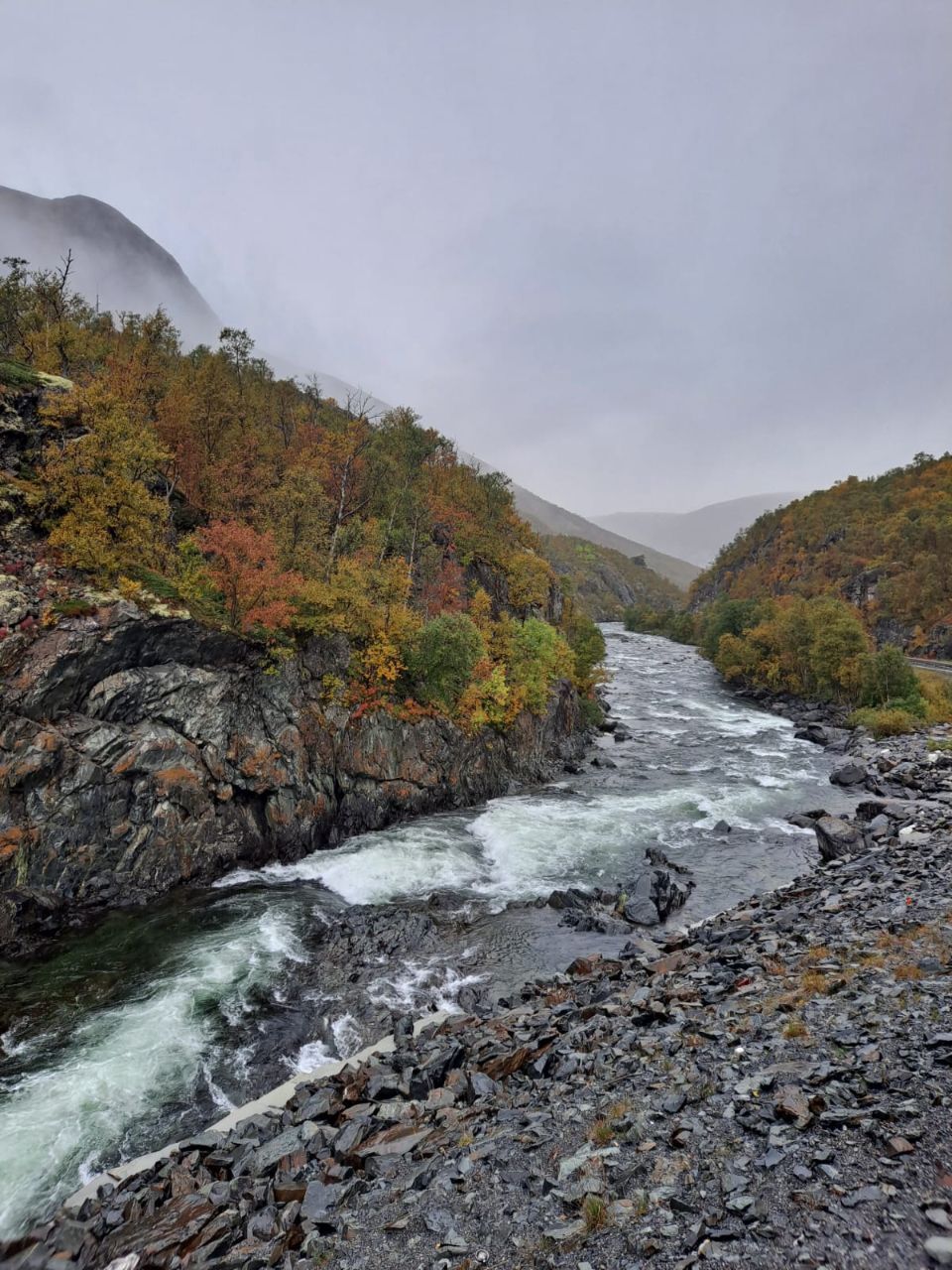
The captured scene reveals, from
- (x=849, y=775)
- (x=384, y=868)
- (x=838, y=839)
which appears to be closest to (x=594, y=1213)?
(x=384, y=868)

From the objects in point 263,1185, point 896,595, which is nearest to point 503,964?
point 263,1185

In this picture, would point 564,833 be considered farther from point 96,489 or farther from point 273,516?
point 96,489

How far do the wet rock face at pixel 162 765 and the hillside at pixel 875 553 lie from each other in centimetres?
9394

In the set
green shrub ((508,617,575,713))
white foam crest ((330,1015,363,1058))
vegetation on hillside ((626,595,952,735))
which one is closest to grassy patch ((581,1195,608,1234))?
white foam crest ((330,1015,363,1058))

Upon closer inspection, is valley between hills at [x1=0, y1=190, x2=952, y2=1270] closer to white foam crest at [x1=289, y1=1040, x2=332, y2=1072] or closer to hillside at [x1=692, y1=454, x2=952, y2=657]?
white foam crest at [x1=289, y1=1040, x2=332, y2=1072]

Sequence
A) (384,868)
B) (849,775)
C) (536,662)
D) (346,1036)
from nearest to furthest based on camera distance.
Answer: (346,1036) < (384,868) < (849,775) < (536,662)

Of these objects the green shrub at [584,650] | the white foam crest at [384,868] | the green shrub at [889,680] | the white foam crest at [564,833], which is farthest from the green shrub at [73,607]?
the green shrub at [889,680]

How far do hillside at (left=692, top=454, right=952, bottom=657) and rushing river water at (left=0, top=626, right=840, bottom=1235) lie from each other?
7815cm

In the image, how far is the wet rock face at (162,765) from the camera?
778 inches

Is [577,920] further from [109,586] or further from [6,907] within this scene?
[109,586]

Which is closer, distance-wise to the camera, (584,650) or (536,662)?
(536,662)

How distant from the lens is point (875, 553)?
123m

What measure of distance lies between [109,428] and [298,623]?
11991mm

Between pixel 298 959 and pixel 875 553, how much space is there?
141738mm
